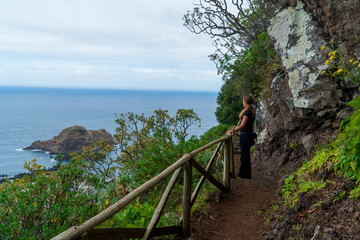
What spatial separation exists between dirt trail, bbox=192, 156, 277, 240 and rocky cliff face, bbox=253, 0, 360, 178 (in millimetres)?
1765

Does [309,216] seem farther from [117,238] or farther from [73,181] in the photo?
[73,181]

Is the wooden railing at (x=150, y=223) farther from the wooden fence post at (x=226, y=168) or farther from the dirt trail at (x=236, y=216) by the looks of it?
the wooden fence post at (x=226, y=168)

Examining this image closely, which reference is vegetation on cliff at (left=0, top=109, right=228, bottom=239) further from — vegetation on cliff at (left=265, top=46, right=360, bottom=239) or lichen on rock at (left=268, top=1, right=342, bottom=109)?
lichen on rock at (left=268, top=1, right=342, bottom=109)

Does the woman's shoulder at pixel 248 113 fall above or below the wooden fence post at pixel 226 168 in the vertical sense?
above

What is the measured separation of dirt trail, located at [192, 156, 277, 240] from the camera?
4.66 m

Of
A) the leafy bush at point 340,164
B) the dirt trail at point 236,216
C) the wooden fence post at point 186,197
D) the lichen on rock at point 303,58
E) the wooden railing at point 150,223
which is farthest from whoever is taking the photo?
the lichen on rock at point 303,58

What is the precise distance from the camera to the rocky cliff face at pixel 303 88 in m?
6.89

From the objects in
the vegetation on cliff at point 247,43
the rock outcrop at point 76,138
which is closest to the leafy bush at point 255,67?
the vegetation on cliff at point 247,43

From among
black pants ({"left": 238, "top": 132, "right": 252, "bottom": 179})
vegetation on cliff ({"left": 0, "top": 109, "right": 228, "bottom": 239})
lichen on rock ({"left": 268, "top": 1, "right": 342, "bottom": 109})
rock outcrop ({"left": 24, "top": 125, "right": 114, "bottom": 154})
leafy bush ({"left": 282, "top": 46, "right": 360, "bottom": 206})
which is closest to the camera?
leafy bush ({"left": 282, "top": 46, "right": 360, "bottom": 206})

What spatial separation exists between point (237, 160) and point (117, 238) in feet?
35.3

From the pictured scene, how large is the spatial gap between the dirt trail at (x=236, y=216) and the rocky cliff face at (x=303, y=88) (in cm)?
176

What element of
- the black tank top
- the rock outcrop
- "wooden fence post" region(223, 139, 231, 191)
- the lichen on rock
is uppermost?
the lichen on rock

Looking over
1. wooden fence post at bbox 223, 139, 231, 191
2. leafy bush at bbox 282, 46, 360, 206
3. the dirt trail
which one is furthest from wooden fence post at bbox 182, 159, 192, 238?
wooden fence post at bbox 223, 139, 231, 191

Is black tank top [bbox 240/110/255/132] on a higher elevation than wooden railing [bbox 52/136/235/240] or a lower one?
higher
